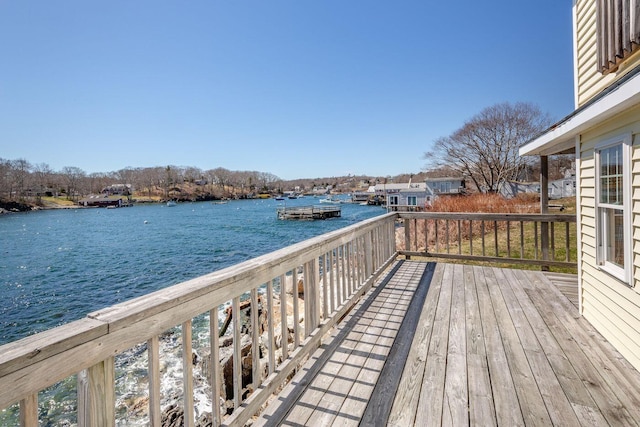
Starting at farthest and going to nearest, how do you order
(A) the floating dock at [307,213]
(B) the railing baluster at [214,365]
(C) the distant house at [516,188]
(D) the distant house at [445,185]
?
1. (A) the floating dock at [307,213]
2. (D) the distant house at [445,185]
3. (C) the distant house at [516,188]
4. (B) the railing baluster at [214,365]

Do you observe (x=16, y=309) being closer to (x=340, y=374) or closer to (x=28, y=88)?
(x=28, y=88)

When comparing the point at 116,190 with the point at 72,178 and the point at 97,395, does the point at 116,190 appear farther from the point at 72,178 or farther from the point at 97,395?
the point at 97,395

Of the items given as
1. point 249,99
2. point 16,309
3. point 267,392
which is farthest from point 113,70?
point 267,392

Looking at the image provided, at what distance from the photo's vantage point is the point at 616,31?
2.40 meters

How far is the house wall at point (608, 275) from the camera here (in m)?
2.24

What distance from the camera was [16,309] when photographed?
9852 mm

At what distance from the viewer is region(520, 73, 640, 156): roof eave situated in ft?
6.06

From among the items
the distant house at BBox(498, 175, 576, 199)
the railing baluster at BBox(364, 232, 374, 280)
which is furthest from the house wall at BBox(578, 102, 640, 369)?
the distant house at BBox(498, 175, 576, 199)

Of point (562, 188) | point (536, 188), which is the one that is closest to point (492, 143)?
point (536, 188)

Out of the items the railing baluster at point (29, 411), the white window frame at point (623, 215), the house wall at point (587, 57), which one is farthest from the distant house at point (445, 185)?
the railing baluster at point (29, 411)

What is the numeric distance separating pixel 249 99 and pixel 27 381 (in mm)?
16544

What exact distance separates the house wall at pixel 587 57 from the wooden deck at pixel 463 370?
2358 millimetres

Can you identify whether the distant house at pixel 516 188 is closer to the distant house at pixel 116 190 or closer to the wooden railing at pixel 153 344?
the wooden railing at pixel 153 344

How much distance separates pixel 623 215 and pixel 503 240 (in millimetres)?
6986
